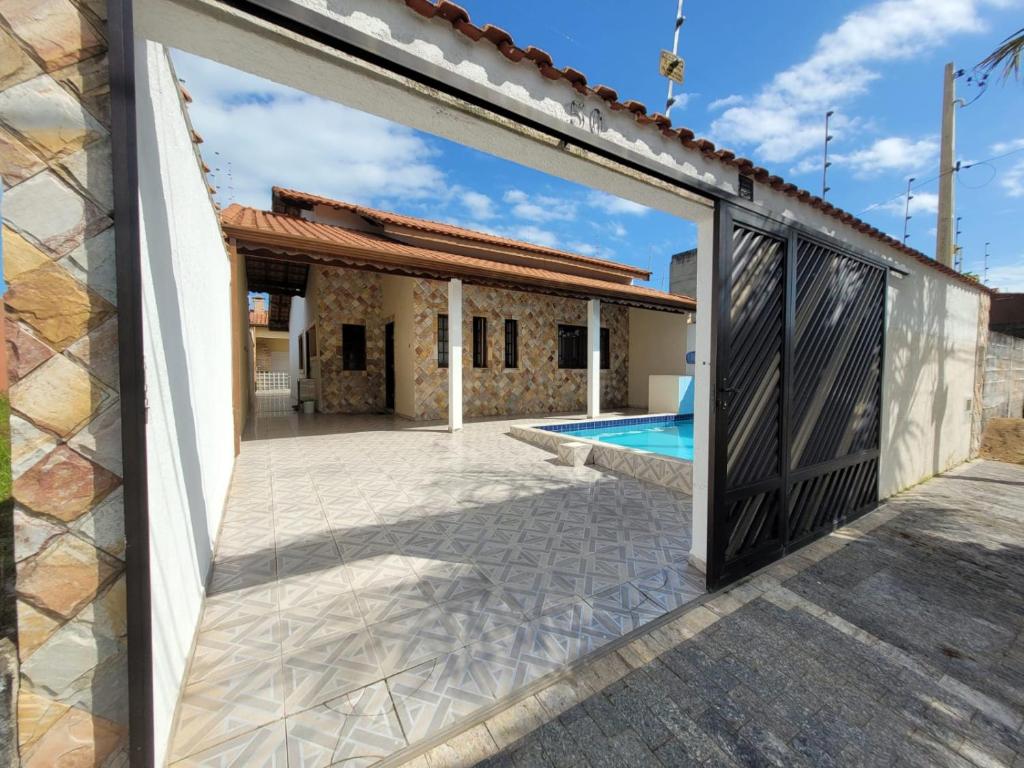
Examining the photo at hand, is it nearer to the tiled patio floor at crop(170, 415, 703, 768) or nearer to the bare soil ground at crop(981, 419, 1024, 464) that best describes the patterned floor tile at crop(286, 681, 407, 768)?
the tiled patio floor at crop(170, 415, 703, 768)

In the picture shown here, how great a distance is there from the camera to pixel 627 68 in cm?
716

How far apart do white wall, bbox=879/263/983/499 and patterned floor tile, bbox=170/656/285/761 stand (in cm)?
642

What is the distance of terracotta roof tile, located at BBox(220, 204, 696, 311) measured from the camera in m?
6.44

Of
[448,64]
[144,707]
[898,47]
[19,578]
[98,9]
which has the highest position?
[898,47]

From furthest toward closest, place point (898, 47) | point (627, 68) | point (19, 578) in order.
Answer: point (627, 68), point (898, 47), point (19, 578)

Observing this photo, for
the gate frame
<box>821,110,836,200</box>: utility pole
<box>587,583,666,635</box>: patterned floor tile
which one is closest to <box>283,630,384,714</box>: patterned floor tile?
<box>587,583,666,635</box>: patterned floor tile

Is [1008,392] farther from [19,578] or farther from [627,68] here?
[19,578]

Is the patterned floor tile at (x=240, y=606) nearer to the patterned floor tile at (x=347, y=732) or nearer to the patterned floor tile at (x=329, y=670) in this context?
the patterned floor tile at (x=329, y=670)

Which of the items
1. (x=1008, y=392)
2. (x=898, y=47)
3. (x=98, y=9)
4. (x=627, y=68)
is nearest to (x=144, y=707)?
(x=98, y=9)

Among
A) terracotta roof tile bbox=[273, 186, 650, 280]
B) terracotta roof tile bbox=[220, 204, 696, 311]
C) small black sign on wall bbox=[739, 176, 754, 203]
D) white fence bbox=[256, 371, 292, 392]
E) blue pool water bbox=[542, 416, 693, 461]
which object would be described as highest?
terracotta roof tile bbox=[273, 186, 650, 280]

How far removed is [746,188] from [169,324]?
4103 mm

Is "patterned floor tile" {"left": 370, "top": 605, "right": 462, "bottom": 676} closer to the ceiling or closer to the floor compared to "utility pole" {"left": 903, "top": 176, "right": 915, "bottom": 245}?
closer to the floor

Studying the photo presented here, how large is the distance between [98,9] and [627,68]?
8.26 meters

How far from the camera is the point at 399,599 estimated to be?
2.70m
